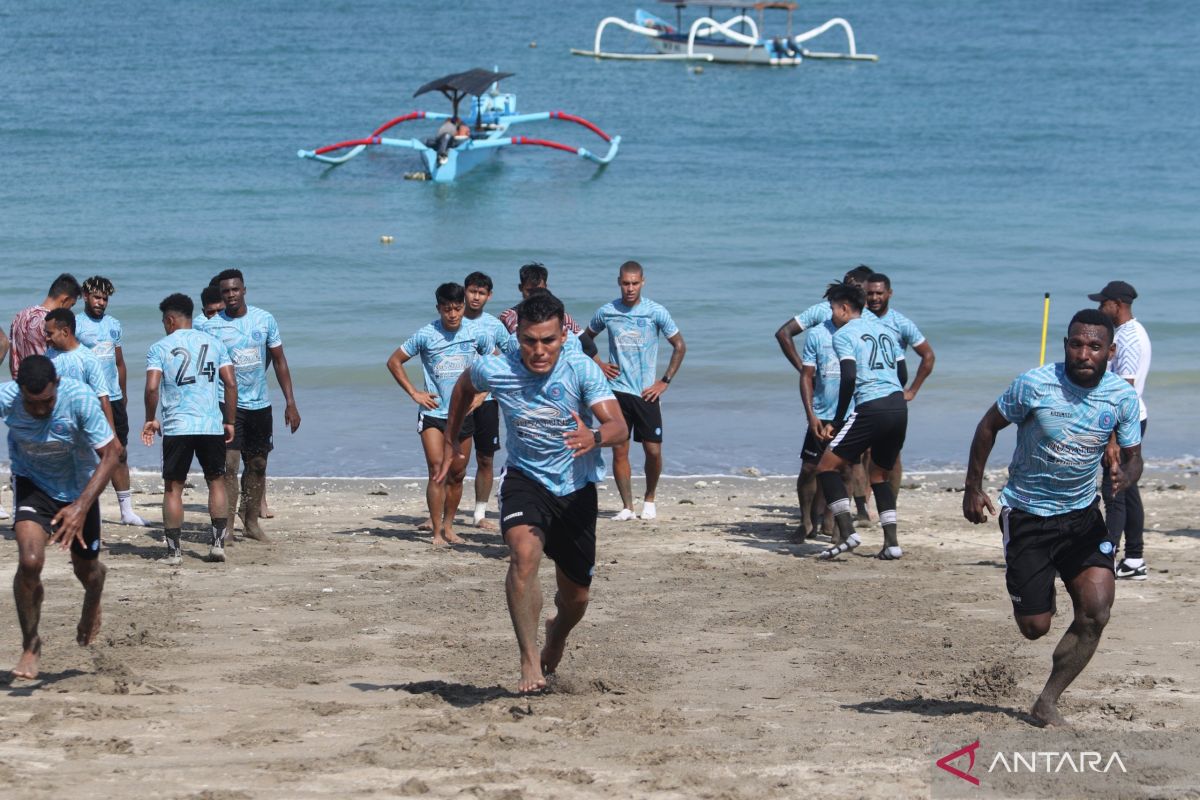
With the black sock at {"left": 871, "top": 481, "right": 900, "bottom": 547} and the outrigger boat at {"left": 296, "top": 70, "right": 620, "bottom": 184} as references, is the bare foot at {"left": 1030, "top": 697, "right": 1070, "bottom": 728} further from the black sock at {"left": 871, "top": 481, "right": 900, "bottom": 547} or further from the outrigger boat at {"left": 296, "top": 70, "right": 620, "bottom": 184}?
the outrigger boat at {"left": 296, "top": 70, "right": 620, "bottom": 184}

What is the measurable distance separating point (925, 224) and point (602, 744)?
26701 millimetres

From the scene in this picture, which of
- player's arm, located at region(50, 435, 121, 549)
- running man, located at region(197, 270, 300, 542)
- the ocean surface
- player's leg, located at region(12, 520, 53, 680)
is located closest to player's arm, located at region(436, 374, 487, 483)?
player's arm, located at region(50, 435, 121, 549)

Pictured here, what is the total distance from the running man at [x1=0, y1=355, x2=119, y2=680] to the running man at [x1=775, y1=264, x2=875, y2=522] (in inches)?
202

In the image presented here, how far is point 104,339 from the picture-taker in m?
10.7

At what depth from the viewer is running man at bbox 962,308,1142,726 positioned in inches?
247

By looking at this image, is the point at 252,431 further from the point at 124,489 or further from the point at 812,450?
the point at 812,450

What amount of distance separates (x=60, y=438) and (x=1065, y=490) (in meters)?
4.33

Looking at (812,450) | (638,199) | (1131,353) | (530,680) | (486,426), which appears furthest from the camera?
(638,199)

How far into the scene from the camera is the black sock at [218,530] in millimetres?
9827

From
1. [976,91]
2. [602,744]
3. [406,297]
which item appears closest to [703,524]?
[602,744]

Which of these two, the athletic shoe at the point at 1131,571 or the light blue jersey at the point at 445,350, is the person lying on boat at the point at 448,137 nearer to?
the light blue jersey at the point at 445,350

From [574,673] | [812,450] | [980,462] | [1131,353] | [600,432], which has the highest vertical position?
[1131,353]

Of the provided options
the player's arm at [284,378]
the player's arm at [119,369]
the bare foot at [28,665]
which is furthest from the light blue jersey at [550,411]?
the player's arm at [119,369]

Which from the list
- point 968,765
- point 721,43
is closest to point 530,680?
point 968,765
